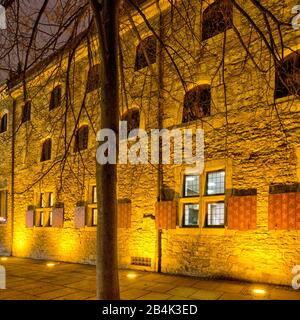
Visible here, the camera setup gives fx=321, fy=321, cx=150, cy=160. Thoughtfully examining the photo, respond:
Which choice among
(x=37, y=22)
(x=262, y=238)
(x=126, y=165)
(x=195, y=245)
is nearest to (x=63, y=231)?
(x=126, y=165)

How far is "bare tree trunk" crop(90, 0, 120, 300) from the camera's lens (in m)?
4.13

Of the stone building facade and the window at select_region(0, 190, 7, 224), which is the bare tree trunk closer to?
the stone building facade

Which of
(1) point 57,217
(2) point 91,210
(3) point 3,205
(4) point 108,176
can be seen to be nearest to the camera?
(4) point 108,176

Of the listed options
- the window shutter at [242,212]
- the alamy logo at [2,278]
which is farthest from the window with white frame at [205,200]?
the alamy logo at [2,278]

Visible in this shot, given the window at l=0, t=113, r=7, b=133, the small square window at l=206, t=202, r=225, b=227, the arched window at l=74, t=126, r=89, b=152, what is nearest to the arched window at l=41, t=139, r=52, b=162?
the arched window at l=74, t=126, r=89, b=152

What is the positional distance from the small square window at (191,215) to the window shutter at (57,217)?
5.46 m

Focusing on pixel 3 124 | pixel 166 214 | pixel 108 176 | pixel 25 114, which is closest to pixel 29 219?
pixel 3 124

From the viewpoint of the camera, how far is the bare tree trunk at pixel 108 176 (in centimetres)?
413

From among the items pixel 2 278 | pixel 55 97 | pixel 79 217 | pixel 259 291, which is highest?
pixel 55 97

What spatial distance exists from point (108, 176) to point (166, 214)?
4.54 meters

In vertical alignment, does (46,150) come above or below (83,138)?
below

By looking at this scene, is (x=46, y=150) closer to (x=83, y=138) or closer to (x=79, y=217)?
(x=83, y=138)

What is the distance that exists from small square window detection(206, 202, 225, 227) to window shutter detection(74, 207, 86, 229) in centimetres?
473

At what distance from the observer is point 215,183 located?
8.12 meters
